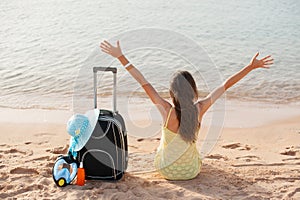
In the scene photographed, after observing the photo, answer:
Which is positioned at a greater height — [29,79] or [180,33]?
[180,33]

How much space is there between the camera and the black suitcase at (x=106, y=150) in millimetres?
3855

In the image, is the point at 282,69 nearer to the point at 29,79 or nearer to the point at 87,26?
the point at 29,79

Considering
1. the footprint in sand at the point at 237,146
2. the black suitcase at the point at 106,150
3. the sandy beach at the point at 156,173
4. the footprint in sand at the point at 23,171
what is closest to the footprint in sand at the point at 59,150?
the sandy beach at the point at 156,173

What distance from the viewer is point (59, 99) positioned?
735 cm

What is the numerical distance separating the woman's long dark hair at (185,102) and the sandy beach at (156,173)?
42cm

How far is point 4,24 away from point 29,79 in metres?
5.37

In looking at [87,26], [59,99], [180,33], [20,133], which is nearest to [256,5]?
[180,33]

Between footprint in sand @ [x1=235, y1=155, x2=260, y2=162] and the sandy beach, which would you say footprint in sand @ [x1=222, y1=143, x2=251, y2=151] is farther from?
footprint in sand @ [x1=235, y1=155, x2=260, y2=162]

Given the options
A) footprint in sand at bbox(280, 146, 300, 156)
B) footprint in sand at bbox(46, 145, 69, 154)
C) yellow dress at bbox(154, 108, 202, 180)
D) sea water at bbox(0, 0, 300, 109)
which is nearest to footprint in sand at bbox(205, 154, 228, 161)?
footprint in sand at bbox(280, 146, 300, 156)

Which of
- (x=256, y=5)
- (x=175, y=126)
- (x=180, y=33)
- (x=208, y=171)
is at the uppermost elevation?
(x=256, y=5)

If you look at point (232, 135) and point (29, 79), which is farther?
point (29, 79)

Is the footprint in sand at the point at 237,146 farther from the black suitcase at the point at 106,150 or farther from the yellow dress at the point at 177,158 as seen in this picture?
the black suitcase at the point at 106,150

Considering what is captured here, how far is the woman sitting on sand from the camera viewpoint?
153 inches

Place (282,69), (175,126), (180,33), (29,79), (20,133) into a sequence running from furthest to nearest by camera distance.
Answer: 1. (180,33)
2. (282,69)
3. (29,79)
4. (20,133)
5. (175,126)
